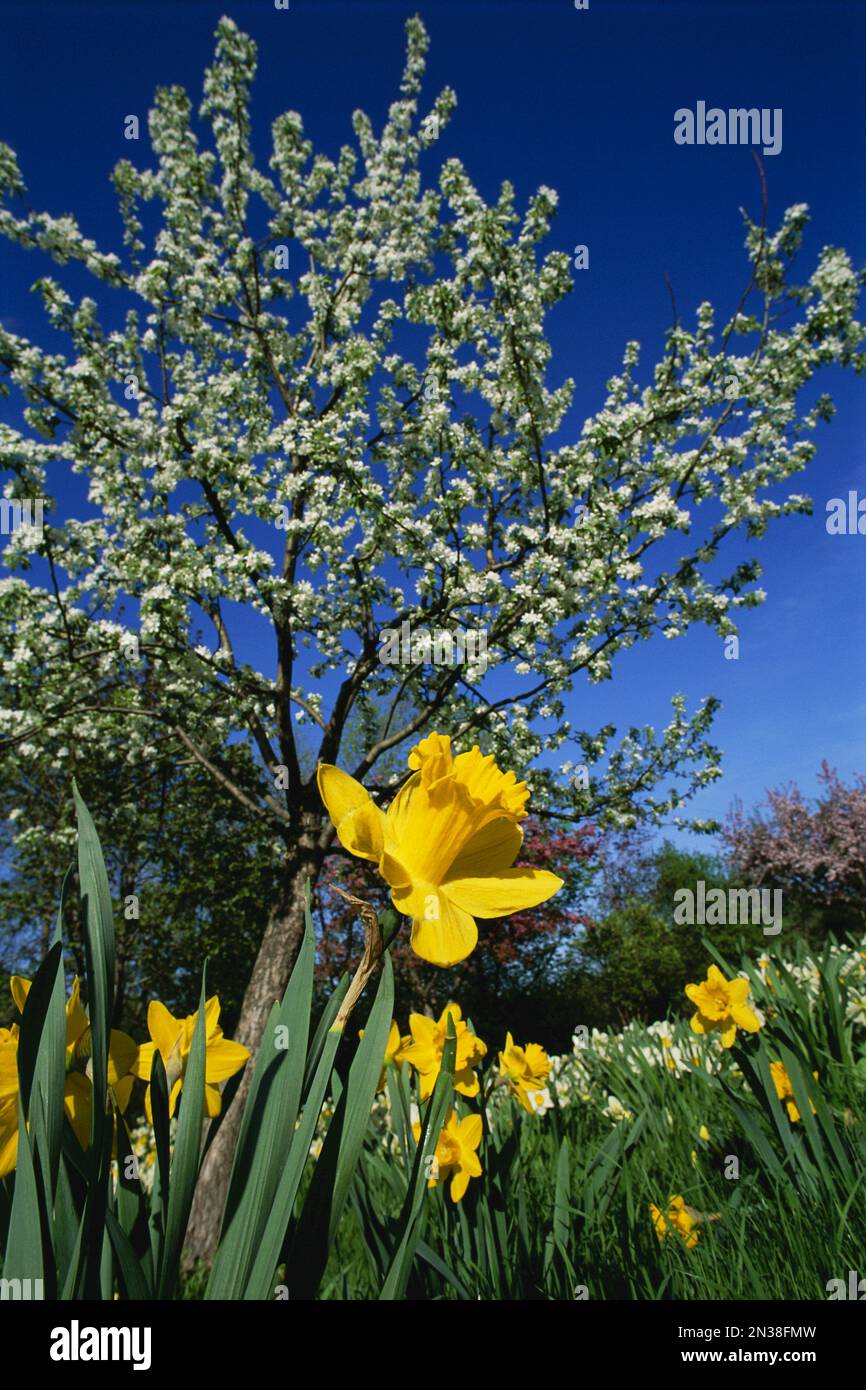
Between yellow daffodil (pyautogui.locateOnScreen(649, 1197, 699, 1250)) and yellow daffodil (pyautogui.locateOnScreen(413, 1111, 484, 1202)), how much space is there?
0.43m

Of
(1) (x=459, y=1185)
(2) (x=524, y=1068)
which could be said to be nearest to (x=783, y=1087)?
(2) (x=524, y=1068)

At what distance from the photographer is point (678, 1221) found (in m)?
1.53

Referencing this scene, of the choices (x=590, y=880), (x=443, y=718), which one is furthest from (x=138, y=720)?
(x=590, y=880)

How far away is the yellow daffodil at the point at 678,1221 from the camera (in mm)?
1441

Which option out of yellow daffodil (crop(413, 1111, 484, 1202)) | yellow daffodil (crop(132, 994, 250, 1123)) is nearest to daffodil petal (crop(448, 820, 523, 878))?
yellow daffodil (crop(132, 994, 250, 1123))

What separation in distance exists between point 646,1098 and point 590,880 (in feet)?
40.1

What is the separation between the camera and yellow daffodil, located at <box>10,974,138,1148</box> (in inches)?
26.7

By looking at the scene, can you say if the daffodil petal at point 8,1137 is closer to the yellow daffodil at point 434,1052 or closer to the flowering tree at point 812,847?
the yellow daffodil at point 434,1052

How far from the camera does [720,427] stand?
19.6 feet

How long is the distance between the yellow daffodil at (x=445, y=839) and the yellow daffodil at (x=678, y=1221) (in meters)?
1.22

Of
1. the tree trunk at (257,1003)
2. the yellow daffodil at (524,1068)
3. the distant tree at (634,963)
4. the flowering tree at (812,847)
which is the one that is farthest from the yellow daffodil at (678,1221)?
the flowering tree at (812,847)

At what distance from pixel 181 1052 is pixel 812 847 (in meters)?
18.7

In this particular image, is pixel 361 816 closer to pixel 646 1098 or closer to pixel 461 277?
pixel 646 1098
